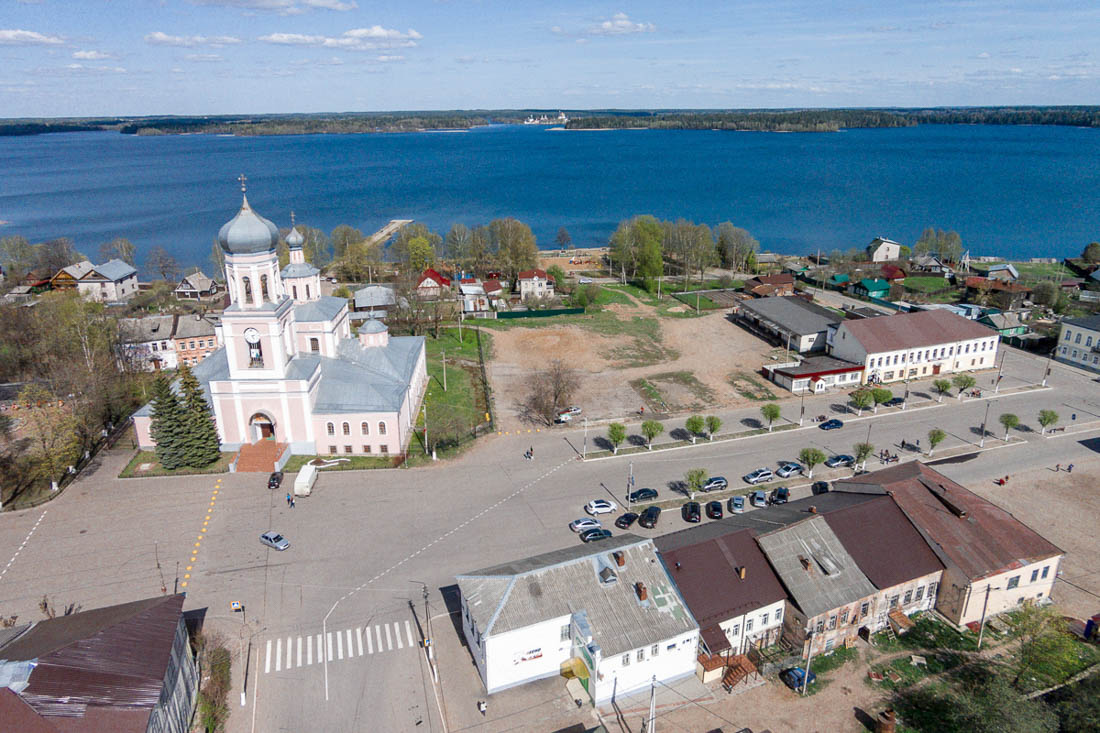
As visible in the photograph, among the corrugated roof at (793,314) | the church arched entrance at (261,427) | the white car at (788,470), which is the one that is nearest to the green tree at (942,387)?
the corrugated roof at (793,314)

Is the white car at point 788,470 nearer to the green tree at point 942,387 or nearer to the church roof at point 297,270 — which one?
the green tree at point 942,387

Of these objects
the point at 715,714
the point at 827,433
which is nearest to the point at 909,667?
the point at 715,714

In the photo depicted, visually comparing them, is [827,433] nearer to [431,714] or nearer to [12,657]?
[431,714]

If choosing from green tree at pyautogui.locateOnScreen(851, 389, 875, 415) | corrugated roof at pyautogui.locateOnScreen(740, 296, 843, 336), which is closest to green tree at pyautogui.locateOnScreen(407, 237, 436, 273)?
corrugated roof at pyautogui.locateOnScreen(740, 296, 843, 336)

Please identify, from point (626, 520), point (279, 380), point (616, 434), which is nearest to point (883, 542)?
point (626, 520)

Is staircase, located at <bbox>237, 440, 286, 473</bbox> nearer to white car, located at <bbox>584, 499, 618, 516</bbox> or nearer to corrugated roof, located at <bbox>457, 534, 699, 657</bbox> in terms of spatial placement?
white car, located at <bbox>584, 499, 618, 516</bbox>
